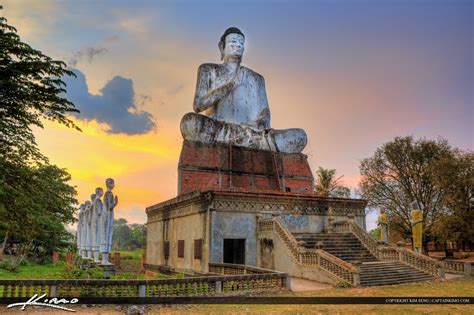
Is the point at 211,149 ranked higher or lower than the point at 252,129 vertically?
lower

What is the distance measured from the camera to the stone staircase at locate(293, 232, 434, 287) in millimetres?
14050

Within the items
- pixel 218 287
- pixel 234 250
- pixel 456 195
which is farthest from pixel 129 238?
pixel 218 287

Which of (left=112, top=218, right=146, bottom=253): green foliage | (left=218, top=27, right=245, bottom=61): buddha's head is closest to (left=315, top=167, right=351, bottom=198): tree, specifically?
(left=218, top=27, right=245, bottom=61): buddha's head

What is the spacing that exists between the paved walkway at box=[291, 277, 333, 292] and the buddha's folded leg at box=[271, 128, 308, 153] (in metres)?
11.3

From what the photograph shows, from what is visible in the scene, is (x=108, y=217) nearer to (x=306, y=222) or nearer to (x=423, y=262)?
(x=306, y=222)

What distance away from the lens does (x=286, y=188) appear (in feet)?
77.1

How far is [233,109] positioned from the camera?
25.2m

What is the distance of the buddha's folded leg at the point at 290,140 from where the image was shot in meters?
24.5

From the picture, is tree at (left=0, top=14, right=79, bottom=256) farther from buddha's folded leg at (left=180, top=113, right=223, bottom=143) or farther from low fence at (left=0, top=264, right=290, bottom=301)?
buddha's folded leg at (left=180, top=113, right=223, bottom=143)

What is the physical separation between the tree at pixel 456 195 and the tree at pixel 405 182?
1349mm

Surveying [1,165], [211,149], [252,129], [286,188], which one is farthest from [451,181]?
[1,165]

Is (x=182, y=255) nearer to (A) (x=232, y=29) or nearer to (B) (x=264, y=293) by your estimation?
(B) (x=264, y=293)

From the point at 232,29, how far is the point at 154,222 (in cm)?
1342

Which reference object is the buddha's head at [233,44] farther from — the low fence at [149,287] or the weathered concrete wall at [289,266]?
the low fence at [149,287]
